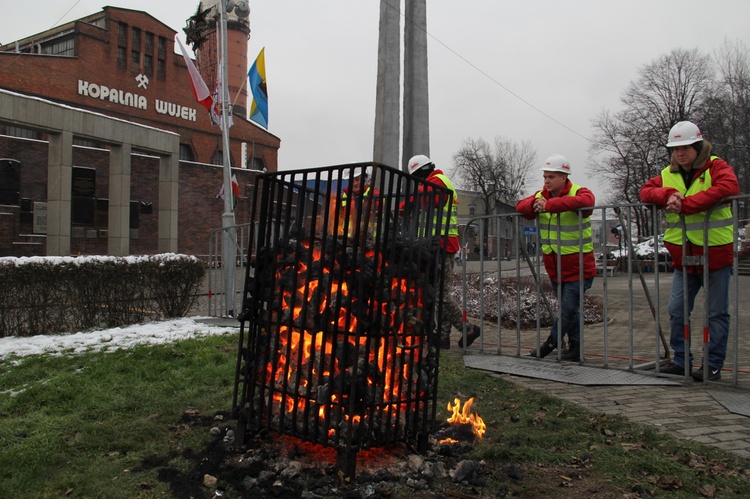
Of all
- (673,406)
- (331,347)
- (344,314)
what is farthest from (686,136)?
(331,347)

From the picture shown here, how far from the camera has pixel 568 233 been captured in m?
5.85

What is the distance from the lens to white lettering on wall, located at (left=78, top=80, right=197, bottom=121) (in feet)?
124

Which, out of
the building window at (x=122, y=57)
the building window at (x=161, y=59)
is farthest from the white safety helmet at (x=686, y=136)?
the building window at (x=161, y=59)

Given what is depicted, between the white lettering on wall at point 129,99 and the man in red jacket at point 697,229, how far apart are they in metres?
39.3

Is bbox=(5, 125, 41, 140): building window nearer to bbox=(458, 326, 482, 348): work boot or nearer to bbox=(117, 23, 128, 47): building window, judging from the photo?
bbox=(117, 23, 128, 47): building window

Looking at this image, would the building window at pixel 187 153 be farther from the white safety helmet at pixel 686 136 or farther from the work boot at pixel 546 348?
the white safety helmet at pixel 686 136

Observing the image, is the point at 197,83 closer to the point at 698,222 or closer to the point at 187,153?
the point at 698,222


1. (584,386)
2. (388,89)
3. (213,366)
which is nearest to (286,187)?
(213,366)

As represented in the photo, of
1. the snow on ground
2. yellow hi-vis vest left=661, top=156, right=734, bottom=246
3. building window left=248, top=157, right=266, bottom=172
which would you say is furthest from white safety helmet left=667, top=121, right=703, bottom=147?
building window left=248, top=157, right=266, bottom=172

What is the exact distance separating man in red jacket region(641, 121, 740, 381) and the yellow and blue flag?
36.0ft

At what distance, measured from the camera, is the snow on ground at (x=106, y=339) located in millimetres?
6566

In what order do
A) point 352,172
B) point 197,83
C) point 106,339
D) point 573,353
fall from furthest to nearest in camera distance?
point 197,83 → point 106,339 → point 573,353 → point 352,172

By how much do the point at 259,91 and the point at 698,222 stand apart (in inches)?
460

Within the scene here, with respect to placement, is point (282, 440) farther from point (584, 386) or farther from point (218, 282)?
point (218, 282)
